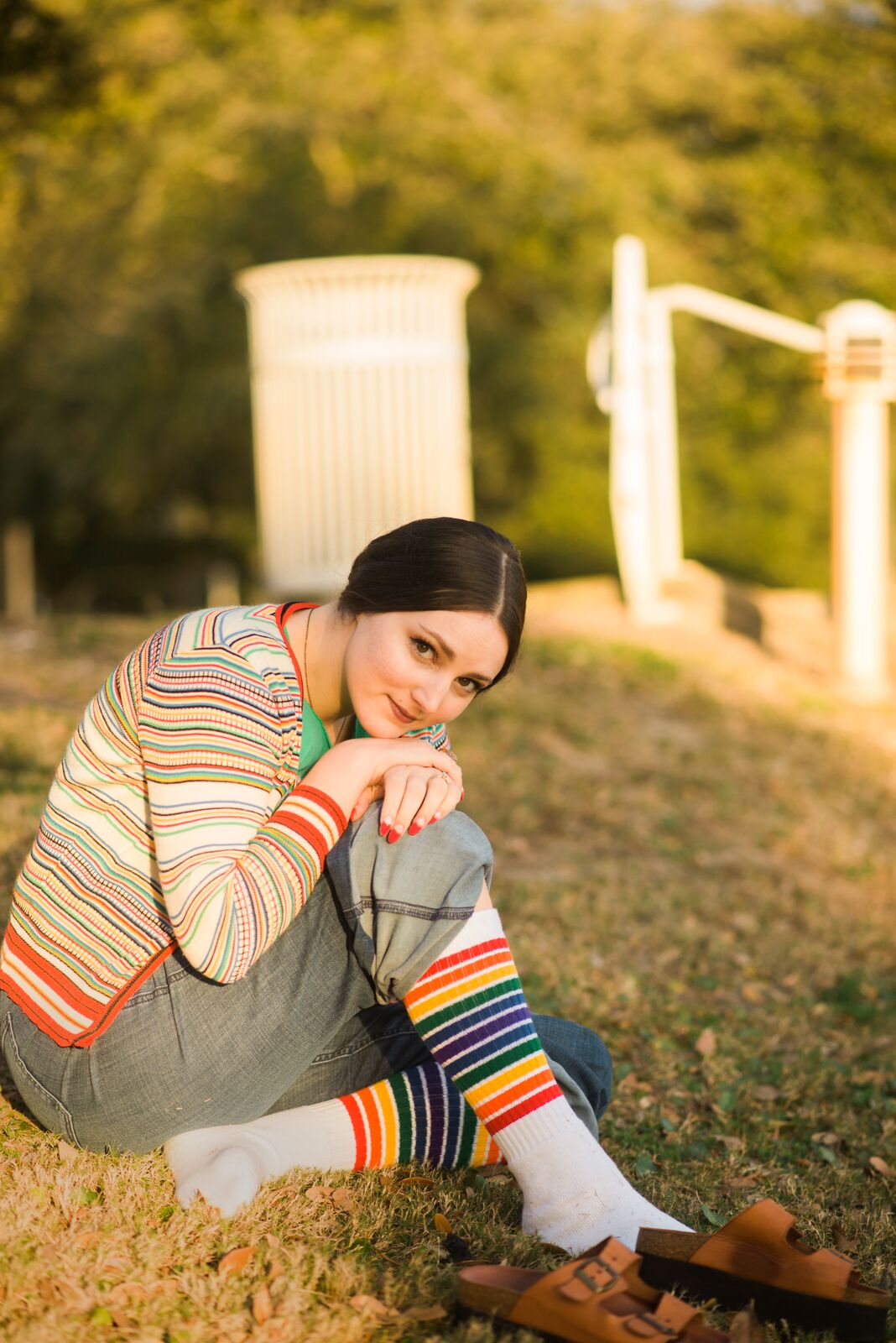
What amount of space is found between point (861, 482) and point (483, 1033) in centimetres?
543

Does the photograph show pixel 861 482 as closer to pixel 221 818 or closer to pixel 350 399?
pixel 350 399

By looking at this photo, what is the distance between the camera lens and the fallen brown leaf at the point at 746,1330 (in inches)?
73.4

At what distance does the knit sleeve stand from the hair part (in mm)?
257

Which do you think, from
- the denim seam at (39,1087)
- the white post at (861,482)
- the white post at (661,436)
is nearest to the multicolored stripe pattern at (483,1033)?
the denim seam at (39,1087)

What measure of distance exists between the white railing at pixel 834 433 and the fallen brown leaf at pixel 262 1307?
5.65 meters

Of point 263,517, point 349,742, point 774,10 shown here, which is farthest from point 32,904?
point 774,10

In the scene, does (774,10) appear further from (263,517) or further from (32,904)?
(32,904)

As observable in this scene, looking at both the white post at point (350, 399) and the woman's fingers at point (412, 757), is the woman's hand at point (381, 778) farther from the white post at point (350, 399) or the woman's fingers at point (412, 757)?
the white post at point (350, 399)

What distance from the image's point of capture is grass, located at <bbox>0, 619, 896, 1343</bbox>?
2.02 meters

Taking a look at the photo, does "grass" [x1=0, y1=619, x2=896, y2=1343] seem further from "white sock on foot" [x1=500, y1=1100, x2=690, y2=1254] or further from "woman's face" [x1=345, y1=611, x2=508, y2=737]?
"woman's face" [x1=345, y1=611, x2=508, y2=737]

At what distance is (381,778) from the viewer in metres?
2.14

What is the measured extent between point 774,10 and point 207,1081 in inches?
605

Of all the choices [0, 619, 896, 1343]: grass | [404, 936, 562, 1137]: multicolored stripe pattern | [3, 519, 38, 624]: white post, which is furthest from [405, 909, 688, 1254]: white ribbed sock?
[3, 519, 38, 624]: white post

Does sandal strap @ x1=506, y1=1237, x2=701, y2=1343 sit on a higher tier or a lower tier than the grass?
higher
